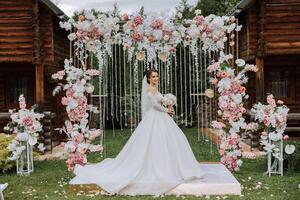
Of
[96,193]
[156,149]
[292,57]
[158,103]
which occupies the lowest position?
[96,193]

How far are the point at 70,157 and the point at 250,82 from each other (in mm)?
8737

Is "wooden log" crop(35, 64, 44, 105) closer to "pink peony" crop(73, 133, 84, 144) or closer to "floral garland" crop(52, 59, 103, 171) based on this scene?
"floral garland" crop(52, 59, 103, 171)

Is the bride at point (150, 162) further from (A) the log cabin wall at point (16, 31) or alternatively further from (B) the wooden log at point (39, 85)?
(A) the log cabin wall at point (16, 31)

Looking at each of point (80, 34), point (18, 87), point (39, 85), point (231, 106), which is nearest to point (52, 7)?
point (39, 85)

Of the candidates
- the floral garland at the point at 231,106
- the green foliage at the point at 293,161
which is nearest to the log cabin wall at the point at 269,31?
the floral garland at the point at 231,106

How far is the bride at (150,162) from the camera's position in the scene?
9.87 meters

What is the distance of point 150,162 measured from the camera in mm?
10086

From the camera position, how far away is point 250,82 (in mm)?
19234

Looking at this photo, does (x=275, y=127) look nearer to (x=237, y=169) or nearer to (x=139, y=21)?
(x=237, y=169)

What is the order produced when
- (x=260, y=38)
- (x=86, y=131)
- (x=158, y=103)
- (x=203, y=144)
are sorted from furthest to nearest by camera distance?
1. (x=203, y=144)
2. (x=260, y=38)
3. (x=86, y=131)
4. (x=158, y=103)

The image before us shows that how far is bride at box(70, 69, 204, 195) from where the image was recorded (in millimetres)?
9867

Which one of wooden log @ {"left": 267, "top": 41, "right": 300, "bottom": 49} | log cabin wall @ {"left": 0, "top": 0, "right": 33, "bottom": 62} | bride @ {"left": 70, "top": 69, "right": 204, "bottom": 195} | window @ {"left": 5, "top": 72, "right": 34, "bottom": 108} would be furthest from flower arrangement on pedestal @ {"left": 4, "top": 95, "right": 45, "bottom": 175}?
wooden log @ {"left": 267, "top": 41, "right": 300, "bottom": 49}

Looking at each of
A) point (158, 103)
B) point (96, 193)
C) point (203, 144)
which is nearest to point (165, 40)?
point (158, 103)

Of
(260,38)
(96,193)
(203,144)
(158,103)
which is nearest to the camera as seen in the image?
(96,193)
